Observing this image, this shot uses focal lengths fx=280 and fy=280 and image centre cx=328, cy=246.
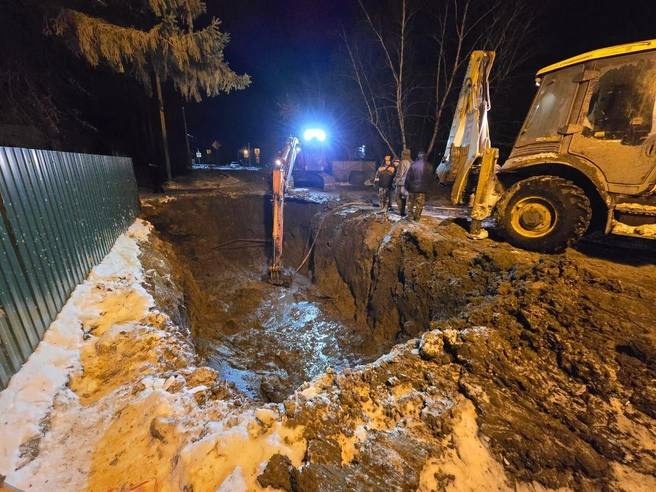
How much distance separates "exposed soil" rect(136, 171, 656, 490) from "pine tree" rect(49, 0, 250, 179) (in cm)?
484

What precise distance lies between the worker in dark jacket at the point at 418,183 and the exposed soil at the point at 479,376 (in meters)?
1.01

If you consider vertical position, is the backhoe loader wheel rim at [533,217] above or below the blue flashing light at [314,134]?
below

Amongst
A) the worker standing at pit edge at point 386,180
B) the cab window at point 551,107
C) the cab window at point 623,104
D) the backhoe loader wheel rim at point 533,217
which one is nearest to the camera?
the cab window at point 623,104

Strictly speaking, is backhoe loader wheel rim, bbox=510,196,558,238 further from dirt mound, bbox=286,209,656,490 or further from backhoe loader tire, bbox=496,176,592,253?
dirt mound, bbox=286,209,656,490

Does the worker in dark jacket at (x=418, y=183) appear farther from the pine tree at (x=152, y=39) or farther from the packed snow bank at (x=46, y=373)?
the packed snow bank at (x=46, y=373)

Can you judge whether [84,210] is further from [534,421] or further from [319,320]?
[534,421]

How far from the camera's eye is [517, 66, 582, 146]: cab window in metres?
4.03

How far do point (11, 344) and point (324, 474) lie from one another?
2.64 meters

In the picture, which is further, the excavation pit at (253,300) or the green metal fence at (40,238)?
the excavation pit at (253,300)

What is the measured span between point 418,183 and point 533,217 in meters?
A: 2.40

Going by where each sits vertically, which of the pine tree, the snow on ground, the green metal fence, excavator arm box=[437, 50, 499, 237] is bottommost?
the snow on ground

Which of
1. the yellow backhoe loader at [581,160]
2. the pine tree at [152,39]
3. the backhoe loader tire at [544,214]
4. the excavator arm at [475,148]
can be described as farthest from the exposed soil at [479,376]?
the pine tree at [152,39]

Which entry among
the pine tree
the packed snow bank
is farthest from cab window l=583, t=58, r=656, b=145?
the pine tree

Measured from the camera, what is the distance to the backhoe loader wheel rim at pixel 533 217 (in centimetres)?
434
